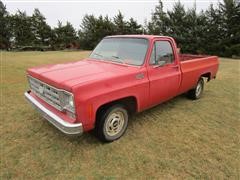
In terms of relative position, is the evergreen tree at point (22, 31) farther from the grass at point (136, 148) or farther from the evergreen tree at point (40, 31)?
the grass at point (136, 148)

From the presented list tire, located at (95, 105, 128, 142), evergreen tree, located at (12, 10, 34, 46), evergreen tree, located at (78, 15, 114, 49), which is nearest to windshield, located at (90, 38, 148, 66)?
tire, located at (95, 105, 128, 142)

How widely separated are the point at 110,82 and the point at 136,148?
126 cm

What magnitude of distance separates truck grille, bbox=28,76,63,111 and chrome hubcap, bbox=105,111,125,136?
0.89 metres

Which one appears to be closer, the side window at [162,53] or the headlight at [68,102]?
the headlight at [68,102]

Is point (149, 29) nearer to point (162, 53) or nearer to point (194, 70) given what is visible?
point (194, 70)

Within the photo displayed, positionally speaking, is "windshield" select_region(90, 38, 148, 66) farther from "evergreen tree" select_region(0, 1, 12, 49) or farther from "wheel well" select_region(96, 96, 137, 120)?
"evergreen tree" select_region(0, 1, 12, 49)

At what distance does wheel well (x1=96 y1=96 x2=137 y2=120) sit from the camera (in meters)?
3.46

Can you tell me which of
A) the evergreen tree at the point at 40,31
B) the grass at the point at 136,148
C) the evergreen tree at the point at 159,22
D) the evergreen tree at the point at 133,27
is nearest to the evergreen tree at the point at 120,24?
the evergreen tree at the point at 133,27

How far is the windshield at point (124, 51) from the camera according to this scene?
13.4ft

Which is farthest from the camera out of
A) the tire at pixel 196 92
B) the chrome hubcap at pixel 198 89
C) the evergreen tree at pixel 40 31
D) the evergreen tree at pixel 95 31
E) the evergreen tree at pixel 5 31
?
the evergreen tree at pixel 40 31

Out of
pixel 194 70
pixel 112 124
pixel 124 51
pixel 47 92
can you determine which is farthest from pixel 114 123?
pixel 194 70

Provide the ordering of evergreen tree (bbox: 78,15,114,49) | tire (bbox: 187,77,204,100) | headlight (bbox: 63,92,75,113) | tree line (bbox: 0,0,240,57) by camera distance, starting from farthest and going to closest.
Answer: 1. evergreen tree (bbox: 78,15,114,49)
2. tree line (bbox: 0,0,240,57)
3. tire (bbox: 187,77,204,100)
4. headlight (bbox: 63,92,75,113)

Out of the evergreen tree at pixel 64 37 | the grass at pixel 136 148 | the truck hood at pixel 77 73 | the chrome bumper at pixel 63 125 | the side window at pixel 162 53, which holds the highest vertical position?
the evergreen tree at pixel 64 37

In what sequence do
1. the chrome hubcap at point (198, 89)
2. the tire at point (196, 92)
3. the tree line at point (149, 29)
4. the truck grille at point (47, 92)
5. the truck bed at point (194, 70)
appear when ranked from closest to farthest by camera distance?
the truck grille at point (47, 92) < the truck bed at point (194, 70) < the tire at point (196, 92) < the chrome hubcap at point (198, 89) < the tree line at point (149, 29)
